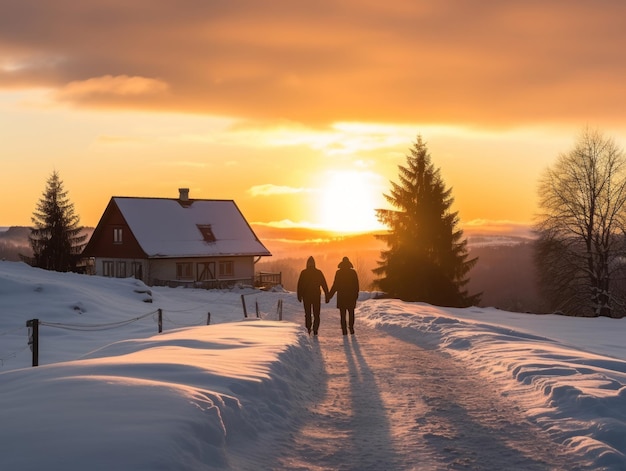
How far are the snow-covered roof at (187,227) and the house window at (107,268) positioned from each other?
410 cm

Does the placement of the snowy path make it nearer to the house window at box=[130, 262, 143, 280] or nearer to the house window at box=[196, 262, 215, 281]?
the house window at box=[196, 262, 215, 281]

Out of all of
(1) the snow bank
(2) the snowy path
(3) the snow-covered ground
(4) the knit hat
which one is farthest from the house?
(2) the snowy path

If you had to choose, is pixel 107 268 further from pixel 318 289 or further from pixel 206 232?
pixel 318 289

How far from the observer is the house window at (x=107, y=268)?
49594 millimetres

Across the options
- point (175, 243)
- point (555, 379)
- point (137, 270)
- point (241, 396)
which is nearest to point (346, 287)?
point (555, 379)

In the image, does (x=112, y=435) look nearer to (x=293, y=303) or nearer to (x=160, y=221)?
(x=293, y=303)

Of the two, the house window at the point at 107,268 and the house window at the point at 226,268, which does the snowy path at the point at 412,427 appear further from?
the house window at the point at 107,268

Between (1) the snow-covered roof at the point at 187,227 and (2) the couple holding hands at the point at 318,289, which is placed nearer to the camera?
(2) the couple holding hands at the point at 318,289

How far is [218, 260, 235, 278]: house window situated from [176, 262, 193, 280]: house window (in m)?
2.51

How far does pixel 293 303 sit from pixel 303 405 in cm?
2773

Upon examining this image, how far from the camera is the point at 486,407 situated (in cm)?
859

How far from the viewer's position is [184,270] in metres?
A: 47.7

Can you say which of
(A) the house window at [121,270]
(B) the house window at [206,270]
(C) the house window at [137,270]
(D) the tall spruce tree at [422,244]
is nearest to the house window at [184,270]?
(B) the house window at [206,270]

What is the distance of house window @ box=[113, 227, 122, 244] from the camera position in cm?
4970
